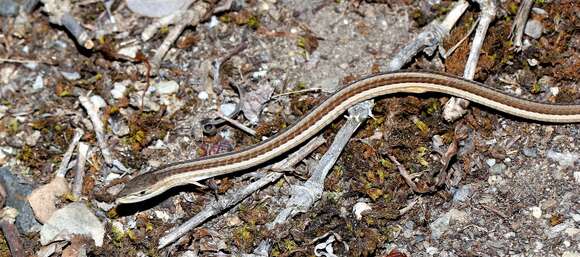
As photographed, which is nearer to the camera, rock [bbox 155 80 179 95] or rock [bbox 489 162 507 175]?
rock [bbox 489 162 507 175]

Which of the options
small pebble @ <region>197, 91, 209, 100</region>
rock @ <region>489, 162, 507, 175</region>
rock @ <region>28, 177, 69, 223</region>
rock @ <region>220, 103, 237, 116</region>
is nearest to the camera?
rock @ <region>489, 162, 507, 175</region>

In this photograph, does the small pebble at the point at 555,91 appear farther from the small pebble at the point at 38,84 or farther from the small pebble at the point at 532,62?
the small pebble at the point at 38,84

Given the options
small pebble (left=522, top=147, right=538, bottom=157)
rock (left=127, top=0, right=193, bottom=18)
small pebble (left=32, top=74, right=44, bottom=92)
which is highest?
rock (left=127, top=0, right=193, bottom=18)

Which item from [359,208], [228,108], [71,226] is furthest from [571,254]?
[71,226]

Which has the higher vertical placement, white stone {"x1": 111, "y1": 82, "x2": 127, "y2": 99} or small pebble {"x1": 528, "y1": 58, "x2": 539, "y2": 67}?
small pebble {"x1": 528, "y1": 58, "x2": 539, "y2": 67}

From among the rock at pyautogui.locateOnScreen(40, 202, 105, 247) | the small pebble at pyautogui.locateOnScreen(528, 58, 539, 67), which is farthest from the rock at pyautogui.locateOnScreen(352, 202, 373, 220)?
the rock at pyautogui.locateOnScreen(40, 202, 105, 247)

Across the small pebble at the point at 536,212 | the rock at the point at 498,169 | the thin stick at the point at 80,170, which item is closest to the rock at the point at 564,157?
the rock at the point at 498,169

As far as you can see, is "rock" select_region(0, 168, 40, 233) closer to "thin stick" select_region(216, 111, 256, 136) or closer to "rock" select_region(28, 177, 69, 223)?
"rock" select_region(28, 177, 69, 223)

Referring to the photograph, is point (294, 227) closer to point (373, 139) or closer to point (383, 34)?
point (373, 139)
